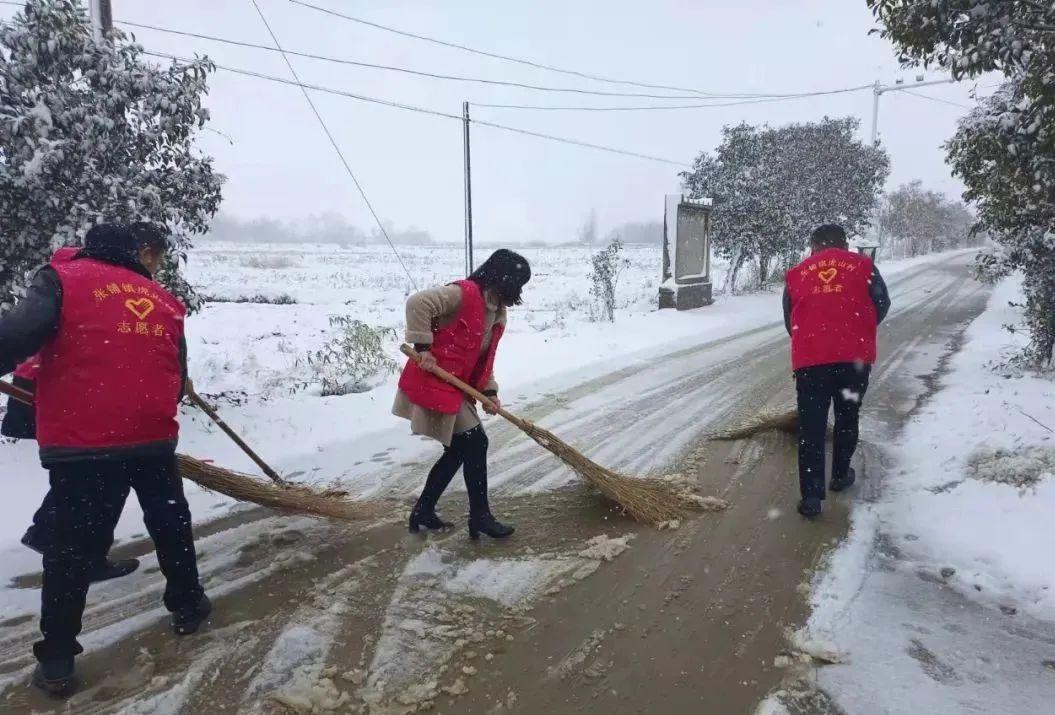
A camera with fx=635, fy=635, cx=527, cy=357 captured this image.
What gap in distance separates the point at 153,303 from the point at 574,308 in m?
13.7

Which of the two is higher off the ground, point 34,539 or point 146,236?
point 146,236

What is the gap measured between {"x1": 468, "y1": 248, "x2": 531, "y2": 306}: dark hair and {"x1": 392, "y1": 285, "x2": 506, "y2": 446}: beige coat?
7 cm

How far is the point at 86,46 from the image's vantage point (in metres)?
4.43

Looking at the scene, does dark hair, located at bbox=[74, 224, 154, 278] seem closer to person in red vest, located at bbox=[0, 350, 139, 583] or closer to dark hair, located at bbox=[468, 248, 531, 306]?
person in red vest, located at bbox=[0, 350, 139, 583]

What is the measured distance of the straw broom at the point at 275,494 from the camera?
129 inches

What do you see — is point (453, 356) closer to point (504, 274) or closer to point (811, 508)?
point (504, 274)

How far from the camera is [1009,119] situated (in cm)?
498

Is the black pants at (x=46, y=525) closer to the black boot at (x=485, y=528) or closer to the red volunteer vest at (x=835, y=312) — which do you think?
the black boot at (x=485, y=528)

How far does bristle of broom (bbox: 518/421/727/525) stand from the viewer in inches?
145

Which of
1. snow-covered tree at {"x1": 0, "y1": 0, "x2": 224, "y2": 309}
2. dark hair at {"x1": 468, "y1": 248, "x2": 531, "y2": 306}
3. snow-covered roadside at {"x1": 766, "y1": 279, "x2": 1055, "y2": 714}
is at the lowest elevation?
snow-covered roadside at {"x1": 766, "y1": 279, "x2": 1055, "y2": 714}

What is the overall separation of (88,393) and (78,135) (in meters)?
3.10

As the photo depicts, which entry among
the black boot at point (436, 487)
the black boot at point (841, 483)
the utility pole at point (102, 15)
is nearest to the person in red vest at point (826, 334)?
the black boot at point (841, 483)

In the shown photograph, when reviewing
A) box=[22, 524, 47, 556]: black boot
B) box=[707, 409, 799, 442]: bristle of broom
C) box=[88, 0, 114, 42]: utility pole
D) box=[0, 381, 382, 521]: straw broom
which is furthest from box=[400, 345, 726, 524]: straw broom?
box=[88, 0, 114, 42]: utility pole

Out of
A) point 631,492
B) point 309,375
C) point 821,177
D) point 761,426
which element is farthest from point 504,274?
point 821,177
